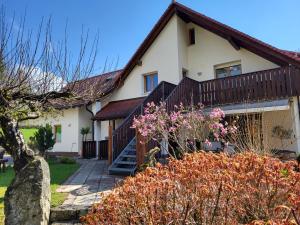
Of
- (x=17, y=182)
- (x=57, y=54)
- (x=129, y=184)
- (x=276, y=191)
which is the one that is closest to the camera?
(x=276, y=191)

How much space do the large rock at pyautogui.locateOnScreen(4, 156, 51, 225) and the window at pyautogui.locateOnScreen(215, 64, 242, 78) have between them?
1337cm

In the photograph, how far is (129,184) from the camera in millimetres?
3906

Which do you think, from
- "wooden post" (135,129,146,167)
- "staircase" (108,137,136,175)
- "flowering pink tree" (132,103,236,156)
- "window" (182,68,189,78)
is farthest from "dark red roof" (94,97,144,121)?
"flowering pink tree" (132,103,236,156)

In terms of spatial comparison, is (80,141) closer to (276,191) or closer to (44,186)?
(44,186)

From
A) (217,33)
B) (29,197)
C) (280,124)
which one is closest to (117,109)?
(217,33)

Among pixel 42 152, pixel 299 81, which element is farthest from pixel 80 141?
pixel 299 81

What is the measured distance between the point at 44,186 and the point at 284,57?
12465mm

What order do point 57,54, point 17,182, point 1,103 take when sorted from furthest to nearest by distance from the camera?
point 57,54
point 1,103
point 17,182

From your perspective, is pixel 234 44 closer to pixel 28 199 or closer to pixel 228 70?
pixel 228 70

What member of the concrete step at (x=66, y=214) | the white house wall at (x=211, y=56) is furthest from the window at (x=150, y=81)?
the concrete step at (x=66, y=214)

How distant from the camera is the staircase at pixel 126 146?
12188 mm

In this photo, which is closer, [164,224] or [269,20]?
[164,224]

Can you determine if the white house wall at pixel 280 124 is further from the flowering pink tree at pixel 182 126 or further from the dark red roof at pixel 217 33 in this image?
A: the flowering pink tree at pixel 182 126

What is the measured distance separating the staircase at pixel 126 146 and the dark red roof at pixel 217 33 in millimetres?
5144
